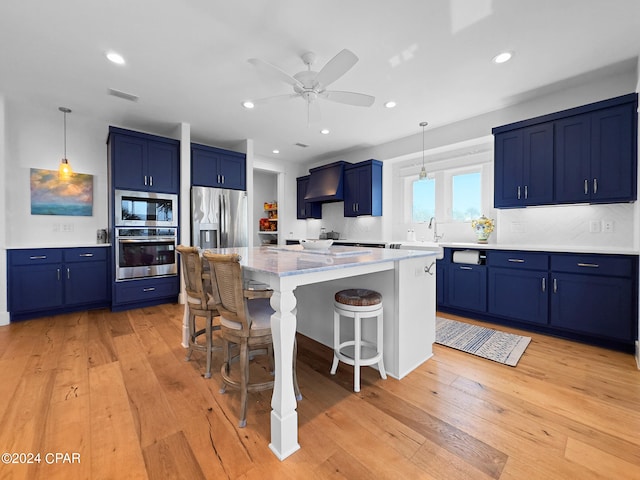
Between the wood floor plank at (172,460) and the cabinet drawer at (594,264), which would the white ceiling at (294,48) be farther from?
the wood floor plank at (172,460)

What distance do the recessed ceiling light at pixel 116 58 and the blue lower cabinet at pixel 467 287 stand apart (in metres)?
4.27

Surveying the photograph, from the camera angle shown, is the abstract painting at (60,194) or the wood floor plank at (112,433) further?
the abstract painting at (60,194)

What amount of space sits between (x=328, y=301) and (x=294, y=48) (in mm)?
2255

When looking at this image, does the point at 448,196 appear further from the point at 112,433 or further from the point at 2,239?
the point at 2,239

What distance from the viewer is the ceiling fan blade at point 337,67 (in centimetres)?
197

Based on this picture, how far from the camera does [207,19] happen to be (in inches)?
83.1

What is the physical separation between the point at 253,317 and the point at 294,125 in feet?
10.9

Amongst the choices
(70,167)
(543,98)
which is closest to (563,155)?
(543,98)

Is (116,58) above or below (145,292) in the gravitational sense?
above

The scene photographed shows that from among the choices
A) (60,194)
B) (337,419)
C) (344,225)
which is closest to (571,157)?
(337,419)

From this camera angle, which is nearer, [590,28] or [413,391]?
[413,391]

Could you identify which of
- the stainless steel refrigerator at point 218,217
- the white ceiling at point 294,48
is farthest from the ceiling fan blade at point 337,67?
the stainless steel refrigerator at point 218,217

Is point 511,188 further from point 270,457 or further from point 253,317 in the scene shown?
point 270,457

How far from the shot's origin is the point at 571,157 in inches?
114
